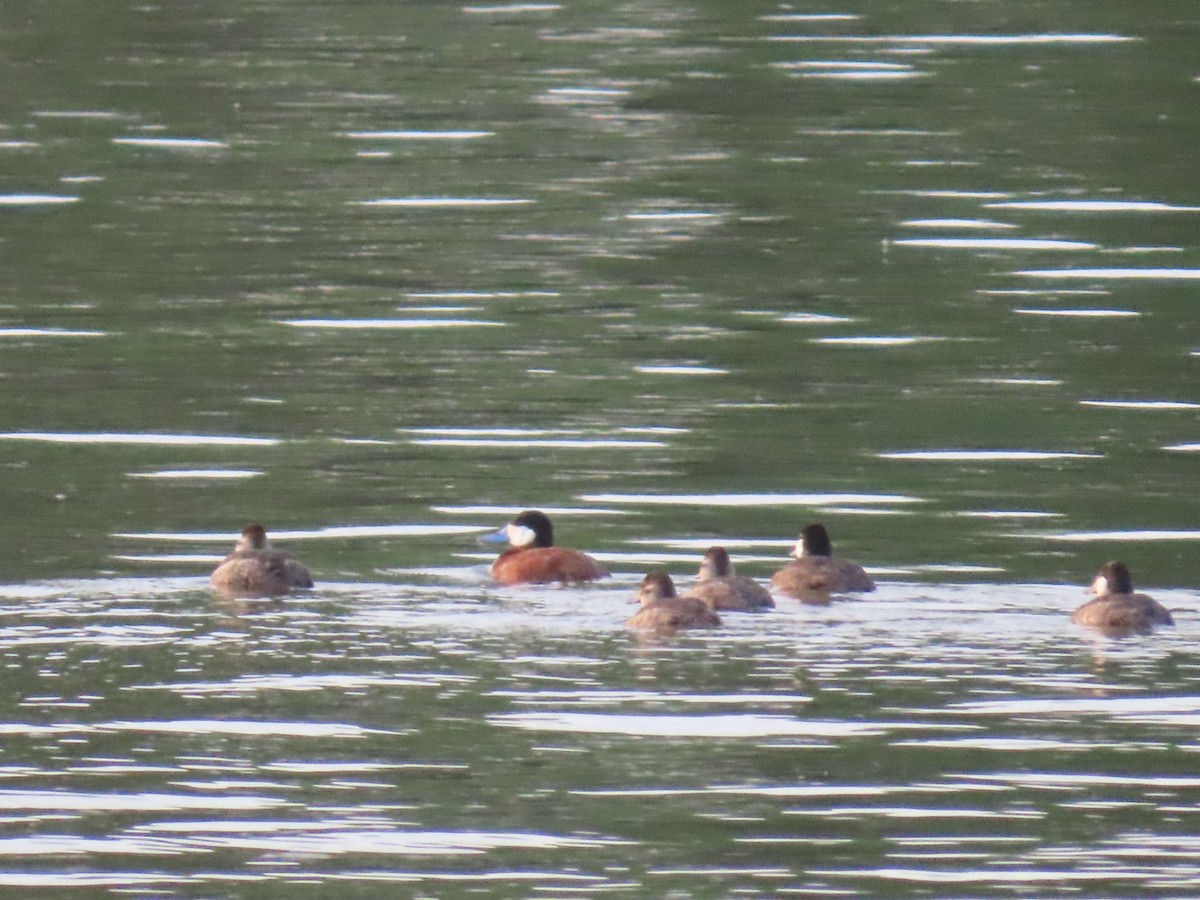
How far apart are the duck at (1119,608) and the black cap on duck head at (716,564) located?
180 cm

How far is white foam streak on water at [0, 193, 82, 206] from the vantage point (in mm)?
29578

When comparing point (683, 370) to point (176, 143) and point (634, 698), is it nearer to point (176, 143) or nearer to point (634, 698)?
point (634, 698)

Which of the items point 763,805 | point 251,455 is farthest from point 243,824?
point 251,455

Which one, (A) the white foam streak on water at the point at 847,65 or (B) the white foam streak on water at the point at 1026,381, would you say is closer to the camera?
(B) the white foam streak on water at the point at 1026,381

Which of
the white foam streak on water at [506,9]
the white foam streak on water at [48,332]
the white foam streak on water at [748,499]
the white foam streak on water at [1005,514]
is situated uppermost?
the white foam streak on water at [506,9]

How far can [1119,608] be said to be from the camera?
47.9 feet

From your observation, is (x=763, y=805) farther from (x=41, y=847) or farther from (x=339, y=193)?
(x=339, y=193)

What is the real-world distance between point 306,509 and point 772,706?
18.5 feet

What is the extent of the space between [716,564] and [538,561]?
1071mm

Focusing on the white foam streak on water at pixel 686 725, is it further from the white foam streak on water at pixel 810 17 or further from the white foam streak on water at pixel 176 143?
the white foam streak on water at pixel 810 17

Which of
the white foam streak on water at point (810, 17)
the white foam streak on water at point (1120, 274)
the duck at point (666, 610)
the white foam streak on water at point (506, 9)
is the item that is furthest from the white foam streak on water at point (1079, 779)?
the white foam streak on water at point (506, 9)

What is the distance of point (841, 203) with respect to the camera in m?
29.0

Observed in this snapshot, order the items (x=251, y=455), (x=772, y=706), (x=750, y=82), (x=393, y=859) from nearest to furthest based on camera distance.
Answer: (x=393, y=859), (x=772, y=706), (x=251, y=455), (x=750, y=82)

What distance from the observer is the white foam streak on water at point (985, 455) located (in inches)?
759
